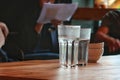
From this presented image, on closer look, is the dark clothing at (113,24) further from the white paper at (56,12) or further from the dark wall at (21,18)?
the dark wall at (21,18)

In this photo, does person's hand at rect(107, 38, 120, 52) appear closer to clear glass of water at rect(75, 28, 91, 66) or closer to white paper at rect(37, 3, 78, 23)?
white paper at rect(37, 3, 78, 23)

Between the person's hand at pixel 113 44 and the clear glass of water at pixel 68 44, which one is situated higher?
the clear glass of water at pixel 68 44

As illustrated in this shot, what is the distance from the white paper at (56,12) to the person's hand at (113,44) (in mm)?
552

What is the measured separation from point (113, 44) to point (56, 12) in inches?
28.8

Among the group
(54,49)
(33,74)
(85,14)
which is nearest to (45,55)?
(54,49)

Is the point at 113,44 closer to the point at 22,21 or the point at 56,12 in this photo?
the point at 56,12

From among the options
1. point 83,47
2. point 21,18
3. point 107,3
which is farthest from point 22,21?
point 83,47

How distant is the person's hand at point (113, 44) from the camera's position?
10.8ft

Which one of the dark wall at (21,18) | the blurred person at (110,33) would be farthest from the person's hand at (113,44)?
the dark wall at (21,18)

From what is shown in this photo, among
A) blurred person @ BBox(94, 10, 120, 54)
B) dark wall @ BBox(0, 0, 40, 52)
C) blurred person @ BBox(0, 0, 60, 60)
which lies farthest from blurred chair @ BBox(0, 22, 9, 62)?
blurred person @ BBox(94, 10, 120, 54)

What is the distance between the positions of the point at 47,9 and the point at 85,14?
168 centimetres

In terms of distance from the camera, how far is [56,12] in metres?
3.06

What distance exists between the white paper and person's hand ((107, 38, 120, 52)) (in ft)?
1.81

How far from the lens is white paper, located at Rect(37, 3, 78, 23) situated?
2.93 m
